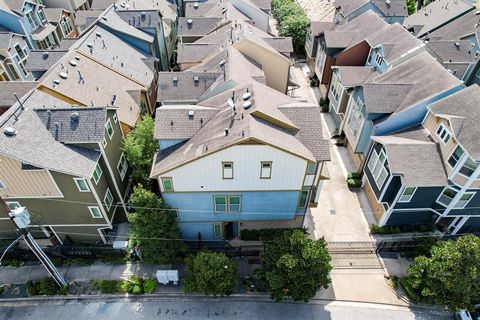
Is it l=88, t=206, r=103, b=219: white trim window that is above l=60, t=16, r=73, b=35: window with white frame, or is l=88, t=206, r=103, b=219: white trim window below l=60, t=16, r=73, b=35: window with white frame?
below

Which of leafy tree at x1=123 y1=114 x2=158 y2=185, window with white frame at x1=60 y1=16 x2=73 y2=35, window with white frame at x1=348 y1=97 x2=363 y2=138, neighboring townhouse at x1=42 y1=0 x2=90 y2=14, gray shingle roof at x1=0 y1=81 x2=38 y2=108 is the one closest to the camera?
leafy tree at x1=123 y1=114 x2=158 y2=185

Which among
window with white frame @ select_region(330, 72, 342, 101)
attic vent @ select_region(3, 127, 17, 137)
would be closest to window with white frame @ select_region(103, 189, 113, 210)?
attic vent @ select_region(3, 127, 17, 137)

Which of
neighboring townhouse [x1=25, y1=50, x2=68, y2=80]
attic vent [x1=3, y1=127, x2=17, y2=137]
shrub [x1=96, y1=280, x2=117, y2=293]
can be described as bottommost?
shrub [x1=96, y1=280, x2=117, y2=293]

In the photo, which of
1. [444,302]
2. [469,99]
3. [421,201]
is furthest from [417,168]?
[444,302]

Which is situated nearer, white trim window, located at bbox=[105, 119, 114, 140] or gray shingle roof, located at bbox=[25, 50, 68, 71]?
white trim window, located at bbox=[105, 119, 114, 140]

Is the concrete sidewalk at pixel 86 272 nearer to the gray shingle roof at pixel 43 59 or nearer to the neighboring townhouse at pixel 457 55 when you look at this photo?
the gray shingle roof at pixel 43 59

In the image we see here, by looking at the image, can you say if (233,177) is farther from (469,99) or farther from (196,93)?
(469,99)

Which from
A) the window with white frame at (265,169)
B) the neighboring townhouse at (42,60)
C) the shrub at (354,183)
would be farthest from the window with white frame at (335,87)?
the neighboring townhouse at (42,60)

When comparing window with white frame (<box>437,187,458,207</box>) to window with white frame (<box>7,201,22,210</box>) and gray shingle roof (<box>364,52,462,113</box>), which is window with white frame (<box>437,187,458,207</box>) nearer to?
gray shingle roof (<box>364,52,462,113</box>)
